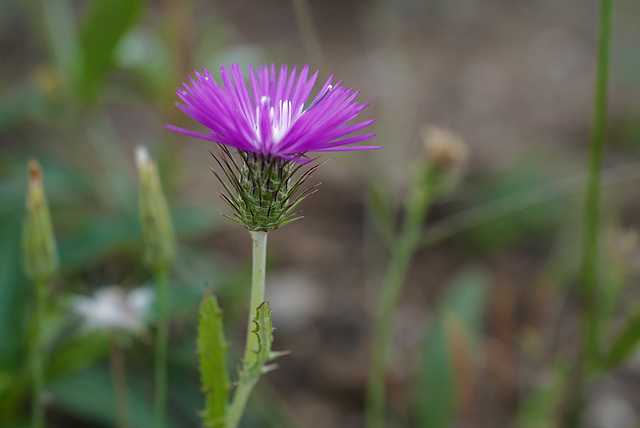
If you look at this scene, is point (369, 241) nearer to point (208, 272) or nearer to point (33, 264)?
point (208, 272)

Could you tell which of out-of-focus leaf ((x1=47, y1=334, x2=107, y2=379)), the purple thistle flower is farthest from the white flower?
the purple thistle flower

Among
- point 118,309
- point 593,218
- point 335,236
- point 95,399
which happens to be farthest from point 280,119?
point 335,236

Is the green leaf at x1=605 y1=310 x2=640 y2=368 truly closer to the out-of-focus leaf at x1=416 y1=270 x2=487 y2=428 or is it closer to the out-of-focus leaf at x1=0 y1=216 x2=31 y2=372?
the out-of-focus leaf at x1=416 y1=270 x2=487 y2=428

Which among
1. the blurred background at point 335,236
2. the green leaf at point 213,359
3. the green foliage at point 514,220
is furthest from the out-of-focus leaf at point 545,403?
the green leaf at point 213,359

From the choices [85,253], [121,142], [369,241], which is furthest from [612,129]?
[85,253]

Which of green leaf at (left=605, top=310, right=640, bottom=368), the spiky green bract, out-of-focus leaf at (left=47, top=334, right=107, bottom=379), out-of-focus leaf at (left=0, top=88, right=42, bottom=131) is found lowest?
out-of-focus leaf at (left=47, top=334, right=107, bottom=379)

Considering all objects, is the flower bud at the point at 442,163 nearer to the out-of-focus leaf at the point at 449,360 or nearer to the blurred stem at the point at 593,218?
the blurred stem at the point at 593,218
